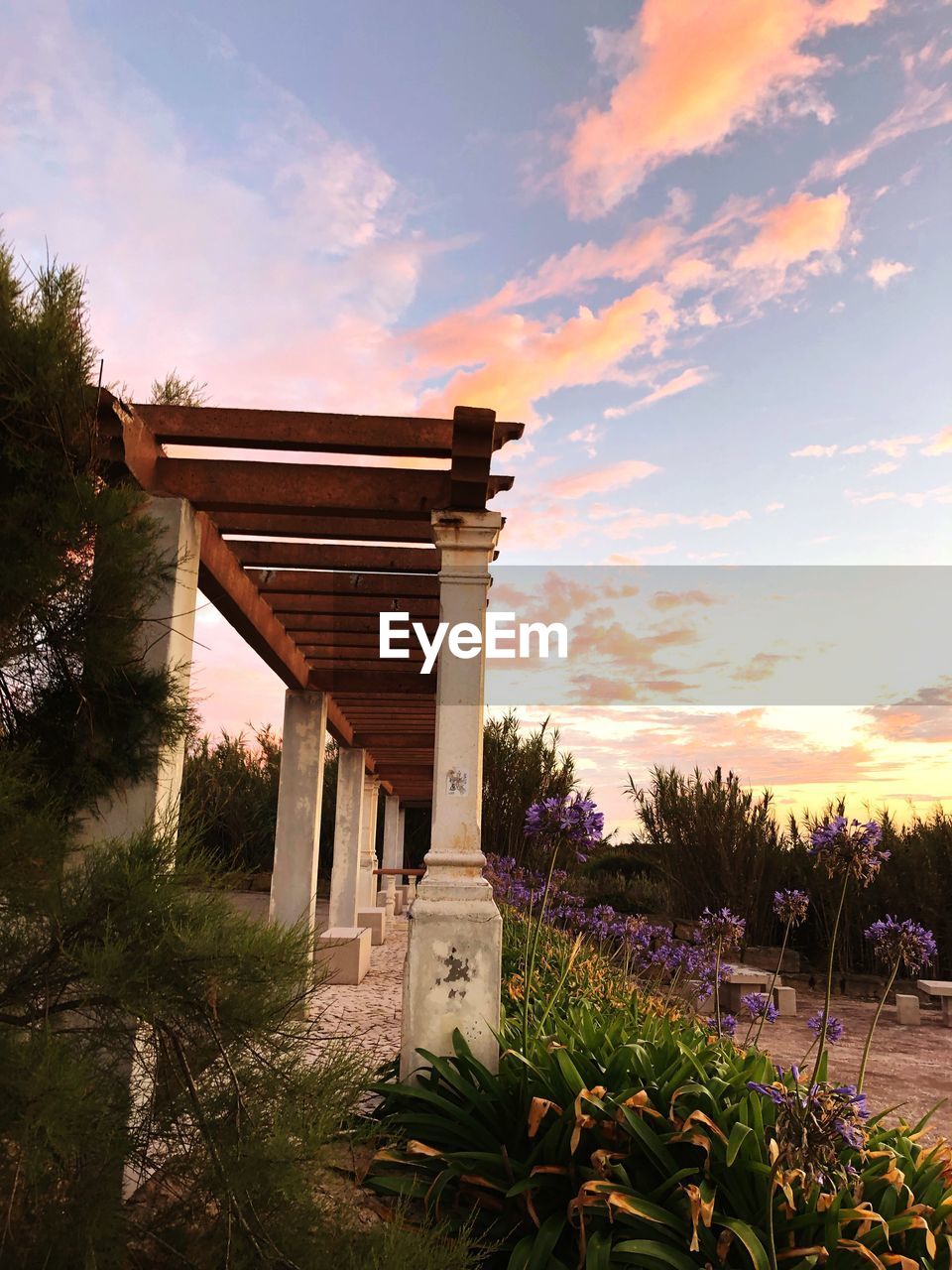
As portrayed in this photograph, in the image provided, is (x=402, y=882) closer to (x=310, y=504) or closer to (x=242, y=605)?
(x=242, y=605)

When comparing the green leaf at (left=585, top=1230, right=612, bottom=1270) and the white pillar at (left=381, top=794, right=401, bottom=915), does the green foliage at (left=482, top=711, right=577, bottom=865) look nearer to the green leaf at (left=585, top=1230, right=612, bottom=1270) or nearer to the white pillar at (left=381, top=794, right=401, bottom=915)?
the white pillar at (left=381, top=794, right=401, bottom=915)

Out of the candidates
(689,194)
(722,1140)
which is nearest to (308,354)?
(689,194)

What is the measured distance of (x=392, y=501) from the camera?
175 inches

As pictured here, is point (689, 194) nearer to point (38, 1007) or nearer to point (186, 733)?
point (186, 733)

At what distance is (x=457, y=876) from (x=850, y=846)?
1817mm

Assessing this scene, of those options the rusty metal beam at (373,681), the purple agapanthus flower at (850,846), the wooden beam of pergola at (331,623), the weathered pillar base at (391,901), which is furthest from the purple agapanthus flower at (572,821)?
the weathered pillar base at (391,901)

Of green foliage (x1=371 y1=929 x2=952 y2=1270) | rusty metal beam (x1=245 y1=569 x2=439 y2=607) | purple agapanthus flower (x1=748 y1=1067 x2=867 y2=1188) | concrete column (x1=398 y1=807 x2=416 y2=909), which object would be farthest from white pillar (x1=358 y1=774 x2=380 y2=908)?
purple agapanthus flower (x1=748 y1=1067 x2=867 y2=1188)

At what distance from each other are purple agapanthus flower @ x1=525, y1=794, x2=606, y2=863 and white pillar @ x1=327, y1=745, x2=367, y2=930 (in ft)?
18.6

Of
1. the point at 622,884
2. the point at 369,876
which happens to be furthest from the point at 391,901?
the point at 622,884

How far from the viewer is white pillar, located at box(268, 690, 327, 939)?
7109 mm

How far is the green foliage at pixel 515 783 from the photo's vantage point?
16.7 meters

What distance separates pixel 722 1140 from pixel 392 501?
3105 mm

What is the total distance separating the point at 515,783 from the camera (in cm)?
1742

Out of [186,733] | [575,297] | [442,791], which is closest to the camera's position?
[186,733]
